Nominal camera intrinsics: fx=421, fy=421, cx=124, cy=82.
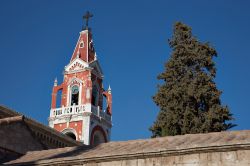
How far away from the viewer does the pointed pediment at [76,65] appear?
1556 inches

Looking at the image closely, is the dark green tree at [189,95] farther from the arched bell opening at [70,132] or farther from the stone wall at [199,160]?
the arched bell opening at [70,132]

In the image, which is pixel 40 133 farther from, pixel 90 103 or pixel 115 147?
pixel 90 103

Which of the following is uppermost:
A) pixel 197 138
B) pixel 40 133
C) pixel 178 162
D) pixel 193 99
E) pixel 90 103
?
pixel 90 103

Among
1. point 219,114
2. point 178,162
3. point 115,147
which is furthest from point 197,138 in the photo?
point 219,114

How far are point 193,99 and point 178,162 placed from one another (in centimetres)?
1197

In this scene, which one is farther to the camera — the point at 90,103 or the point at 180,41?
the point at 90,103

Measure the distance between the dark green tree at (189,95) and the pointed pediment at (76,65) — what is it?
51.5ft

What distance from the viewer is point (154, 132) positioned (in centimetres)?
2295

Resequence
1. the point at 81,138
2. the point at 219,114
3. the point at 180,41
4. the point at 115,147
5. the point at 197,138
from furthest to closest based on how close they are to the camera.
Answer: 1. the point at 81,138
2. the point at 180,41
3. the point at 219,114
4. the point at 115,147
5. the point at 197,138

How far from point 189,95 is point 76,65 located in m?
19.5

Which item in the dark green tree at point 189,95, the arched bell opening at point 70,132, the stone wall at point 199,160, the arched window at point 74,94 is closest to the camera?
the stone wall at point 199,160

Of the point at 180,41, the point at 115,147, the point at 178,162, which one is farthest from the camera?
the point at 180,41

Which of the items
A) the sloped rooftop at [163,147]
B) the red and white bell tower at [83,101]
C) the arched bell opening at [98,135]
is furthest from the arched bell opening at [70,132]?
the sloped rooftop at [163,147]

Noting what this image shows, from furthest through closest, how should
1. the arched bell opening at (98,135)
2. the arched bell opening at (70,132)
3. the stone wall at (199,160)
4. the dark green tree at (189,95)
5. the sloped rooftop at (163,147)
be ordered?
the arched bell opening at (98,135), the arched bell opening at (70,132), the dark green tree at (189,95), the sloped rooftop at (163,147), the stone wall at (199,160)
